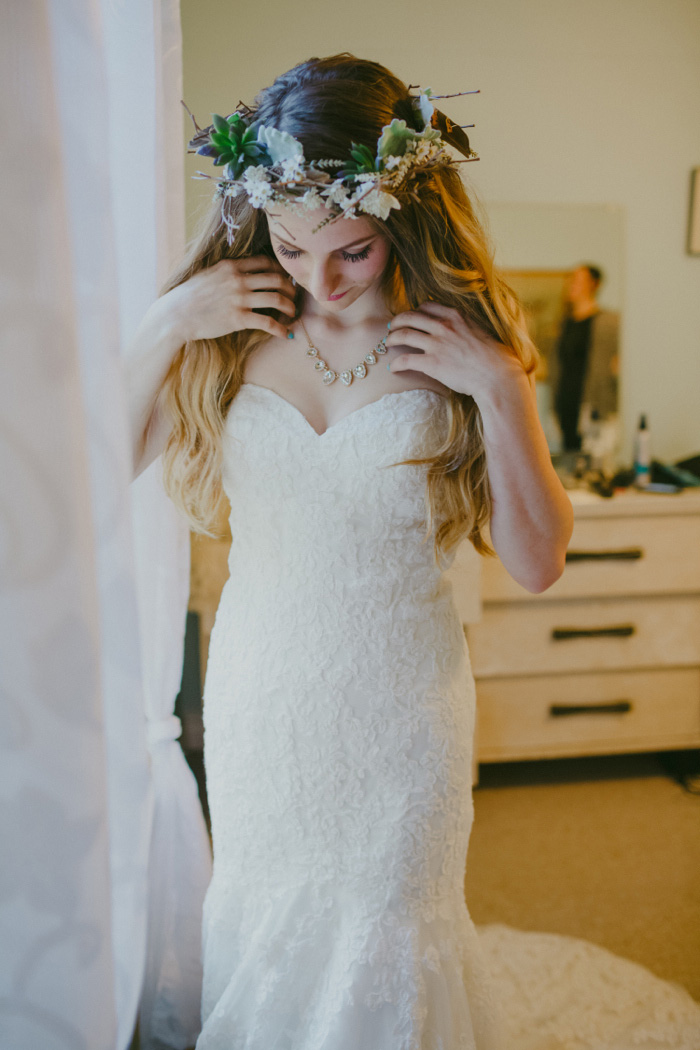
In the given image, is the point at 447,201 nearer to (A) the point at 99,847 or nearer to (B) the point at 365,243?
(B) the point at 365,243

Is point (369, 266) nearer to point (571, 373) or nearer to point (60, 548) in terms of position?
point (60, 548)

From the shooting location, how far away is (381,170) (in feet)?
2.82

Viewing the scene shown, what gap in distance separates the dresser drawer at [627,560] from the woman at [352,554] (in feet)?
4.35

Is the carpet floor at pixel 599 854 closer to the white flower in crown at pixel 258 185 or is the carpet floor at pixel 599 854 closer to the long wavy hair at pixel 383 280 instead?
the long wavy hair at pixel 383 280

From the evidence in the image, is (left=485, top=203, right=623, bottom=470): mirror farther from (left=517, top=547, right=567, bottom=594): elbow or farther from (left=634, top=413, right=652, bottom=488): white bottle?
(left=517, top=547, right=567, bottom=594): elbow

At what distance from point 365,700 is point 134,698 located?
39 centimetres

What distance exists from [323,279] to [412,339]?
5.9 inches

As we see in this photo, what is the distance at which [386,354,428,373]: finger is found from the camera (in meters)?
0.98

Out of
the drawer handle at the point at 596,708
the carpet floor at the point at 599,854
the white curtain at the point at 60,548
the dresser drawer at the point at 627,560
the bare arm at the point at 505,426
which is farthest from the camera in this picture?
the drawer handle at the point at 596,708

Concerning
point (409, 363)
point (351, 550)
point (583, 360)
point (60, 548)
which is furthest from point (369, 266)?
point (583, 360)

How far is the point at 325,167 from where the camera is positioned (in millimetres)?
873

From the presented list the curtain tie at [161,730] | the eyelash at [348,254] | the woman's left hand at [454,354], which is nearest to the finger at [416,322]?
the woman's left hand at [454,354]

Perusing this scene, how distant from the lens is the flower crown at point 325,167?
33.6 inches

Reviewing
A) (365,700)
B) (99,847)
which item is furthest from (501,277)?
(99,847)
